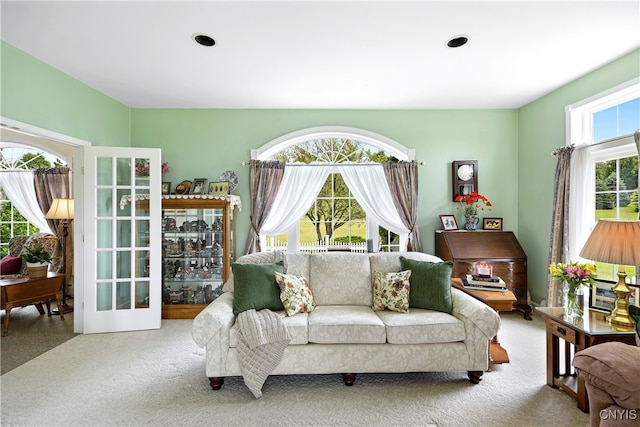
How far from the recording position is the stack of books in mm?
2791

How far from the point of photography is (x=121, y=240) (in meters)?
3.62

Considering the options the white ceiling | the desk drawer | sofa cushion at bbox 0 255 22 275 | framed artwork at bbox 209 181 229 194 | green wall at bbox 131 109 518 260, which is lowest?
the desk drawer

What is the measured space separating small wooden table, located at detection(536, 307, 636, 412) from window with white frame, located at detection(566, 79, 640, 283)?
1370mm

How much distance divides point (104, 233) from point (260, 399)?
8.63 ft

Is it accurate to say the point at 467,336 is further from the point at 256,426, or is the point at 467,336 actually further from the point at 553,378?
the point at 256,426

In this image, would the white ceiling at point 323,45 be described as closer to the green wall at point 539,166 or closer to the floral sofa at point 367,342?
the green wall at point 539,166

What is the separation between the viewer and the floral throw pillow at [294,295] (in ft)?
8.66

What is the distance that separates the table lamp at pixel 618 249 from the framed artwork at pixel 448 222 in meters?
2.08

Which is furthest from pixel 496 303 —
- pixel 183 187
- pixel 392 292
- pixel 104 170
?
pixel 104 170

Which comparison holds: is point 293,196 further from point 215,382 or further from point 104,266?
point 215,382

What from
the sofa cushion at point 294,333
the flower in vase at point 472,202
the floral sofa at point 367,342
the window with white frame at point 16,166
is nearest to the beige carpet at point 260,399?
the floral sofa at point 367,342

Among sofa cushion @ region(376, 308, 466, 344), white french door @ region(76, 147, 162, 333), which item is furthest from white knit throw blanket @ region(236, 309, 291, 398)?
white french door @ region(76, 147, 162, 333)

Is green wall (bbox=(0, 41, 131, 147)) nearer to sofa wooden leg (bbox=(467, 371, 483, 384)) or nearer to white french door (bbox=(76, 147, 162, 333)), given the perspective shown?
white french door (bbox=(76, 147, 162, 333))

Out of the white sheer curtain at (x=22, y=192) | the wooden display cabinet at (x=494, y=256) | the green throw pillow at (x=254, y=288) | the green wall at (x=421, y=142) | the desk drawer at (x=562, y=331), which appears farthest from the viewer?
the white sheer curtain at (x=22, y=192)
